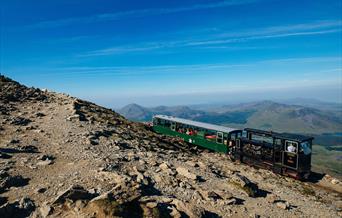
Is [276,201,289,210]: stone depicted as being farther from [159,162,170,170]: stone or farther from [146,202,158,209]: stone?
[146,202,158,209]: stone

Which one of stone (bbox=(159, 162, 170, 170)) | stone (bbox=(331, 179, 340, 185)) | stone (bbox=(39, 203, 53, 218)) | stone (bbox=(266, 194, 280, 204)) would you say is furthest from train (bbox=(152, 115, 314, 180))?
stone (bbox=(39, 203, 53, 218))

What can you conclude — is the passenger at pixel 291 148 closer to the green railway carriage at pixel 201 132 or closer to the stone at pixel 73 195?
the green railway carriage at pixel 201 132

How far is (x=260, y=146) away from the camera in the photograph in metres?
34.4

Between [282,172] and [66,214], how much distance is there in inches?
989

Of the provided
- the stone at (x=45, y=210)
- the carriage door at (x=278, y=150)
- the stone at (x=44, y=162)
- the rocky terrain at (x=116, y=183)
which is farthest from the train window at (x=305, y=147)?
the stone at (x=45, y=210)

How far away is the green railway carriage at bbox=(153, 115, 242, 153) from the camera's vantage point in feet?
126

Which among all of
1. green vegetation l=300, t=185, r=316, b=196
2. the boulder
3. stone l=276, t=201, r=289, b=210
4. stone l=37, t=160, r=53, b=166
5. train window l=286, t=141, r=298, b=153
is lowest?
green vegetation l=300, t=185, r=316, b=196

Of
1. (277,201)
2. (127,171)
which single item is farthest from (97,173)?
(277,201)

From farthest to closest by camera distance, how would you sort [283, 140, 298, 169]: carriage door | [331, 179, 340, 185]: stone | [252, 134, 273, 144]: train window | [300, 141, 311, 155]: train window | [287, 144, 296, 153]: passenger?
[252, 134, 273, 144]: train window → [331, 179, 340, 185]: stone → [287, 144, 296, 153]: passenger → [283, 140, 298, 169]: carriage door → [300, 141, 311, 155]: train window

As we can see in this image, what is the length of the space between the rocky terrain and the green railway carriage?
4205mm

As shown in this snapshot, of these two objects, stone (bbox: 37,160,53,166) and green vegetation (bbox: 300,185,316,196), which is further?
green vegetation (bbox: 300,185,316,196)

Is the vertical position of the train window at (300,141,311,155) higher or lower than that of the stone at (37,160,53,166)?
lower

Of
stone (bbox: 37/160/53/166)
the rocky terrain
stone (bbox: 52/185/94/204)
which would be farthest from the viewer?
stone (bbox: 37/160/53/166)

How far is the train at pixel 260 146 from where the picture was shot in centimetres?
3111
